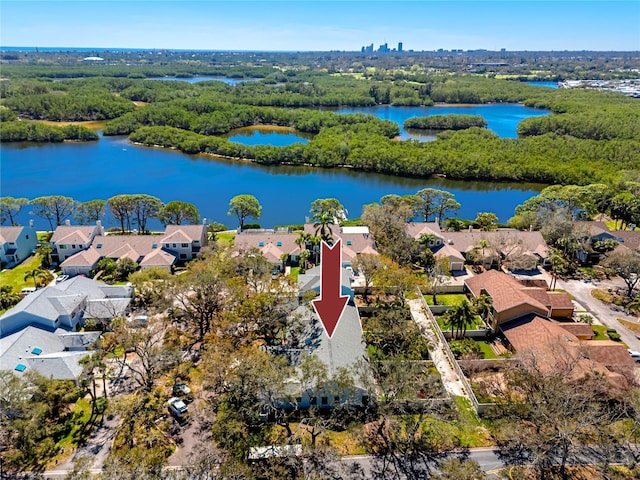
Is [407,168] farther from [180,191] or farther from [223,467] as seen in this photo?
[223,467]

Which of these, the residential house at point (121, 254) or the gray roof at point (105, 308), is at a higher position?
the residential house at point (121, 254)

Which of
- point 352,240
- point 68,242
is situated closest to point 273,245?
point 352,240

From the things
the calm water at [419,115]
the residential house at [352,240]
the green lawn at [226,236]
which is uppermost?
the calm water at [419,115]

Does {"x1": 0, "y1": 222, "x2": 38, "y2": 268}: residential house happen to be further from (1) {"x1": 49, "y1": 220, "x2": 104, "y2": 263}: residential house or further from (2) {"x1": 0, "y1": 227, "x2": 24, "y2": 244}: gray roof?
(1) {"x1": 49, "y1": 220, "x2": 104, "y2": 263}: residential house

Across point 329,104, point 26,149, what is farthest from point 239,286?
point 329,104

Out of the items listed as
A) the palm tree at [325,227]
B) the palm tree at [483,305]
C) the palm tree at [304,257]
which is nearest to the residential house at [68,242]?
the palm tree at [304,257]

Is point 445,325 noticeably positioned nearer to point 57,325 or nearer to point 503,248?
point 503,248

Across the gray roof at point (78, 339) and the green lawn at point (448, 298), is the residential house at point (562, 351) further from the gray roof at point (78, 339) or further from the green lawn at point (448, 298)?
the gray roof at point (78, 339)

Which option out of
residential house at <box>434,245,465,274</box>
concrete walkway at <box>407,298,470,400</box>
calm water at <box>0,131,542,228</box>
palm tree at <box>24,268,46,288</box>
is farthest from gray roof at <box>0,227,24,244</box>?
residential house at <box>434,245,465,274</box>
